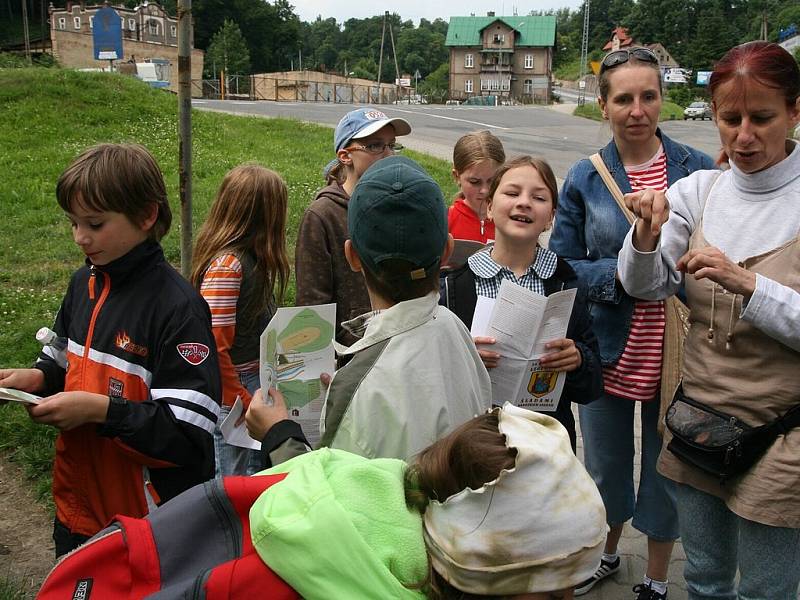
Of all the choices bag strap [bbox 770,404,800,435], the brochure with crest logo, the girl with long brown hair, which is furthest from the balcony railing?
bag strap [bbox 770,404,800,435]

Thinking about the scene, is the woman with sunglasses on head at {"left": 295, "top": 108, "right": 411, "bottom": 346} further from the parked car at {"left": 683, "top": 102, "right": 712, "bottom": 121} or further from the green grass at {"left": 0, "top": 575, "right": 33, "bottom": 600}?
the parked car at {"left": 683, "top": 102, "right": 712, "bottom": 121}

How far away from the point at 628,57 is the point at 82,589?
2593mm

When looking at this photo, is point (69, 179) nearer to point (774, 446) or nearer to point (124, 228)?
point (124, 228)

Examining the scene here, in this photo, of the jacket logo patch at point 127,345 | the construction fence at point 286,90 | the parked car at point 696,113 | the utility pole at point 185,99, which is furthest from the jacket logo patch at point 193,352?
the construction fence at point 286,90

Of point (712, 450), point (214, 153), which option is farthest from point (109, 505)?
point (214, 153)

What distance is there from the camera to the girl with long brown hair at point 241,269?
3.15m

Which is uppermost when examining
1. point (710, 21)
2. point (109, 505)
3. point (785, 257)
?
point (710, 21)

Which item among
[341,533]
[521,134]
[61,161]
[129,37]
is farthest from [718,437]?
[129,37]

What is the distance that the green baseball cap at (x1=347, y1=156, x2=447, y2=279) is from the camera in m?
1.79

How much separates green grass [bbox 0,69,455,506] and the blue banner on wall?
6218mm

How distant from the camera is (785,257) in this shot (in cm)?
212

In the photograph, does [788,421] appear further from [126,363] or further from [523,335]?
[126,363]

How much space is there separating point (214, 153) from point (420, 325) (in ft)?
37.2

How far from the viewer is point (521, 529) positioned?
1.26m
